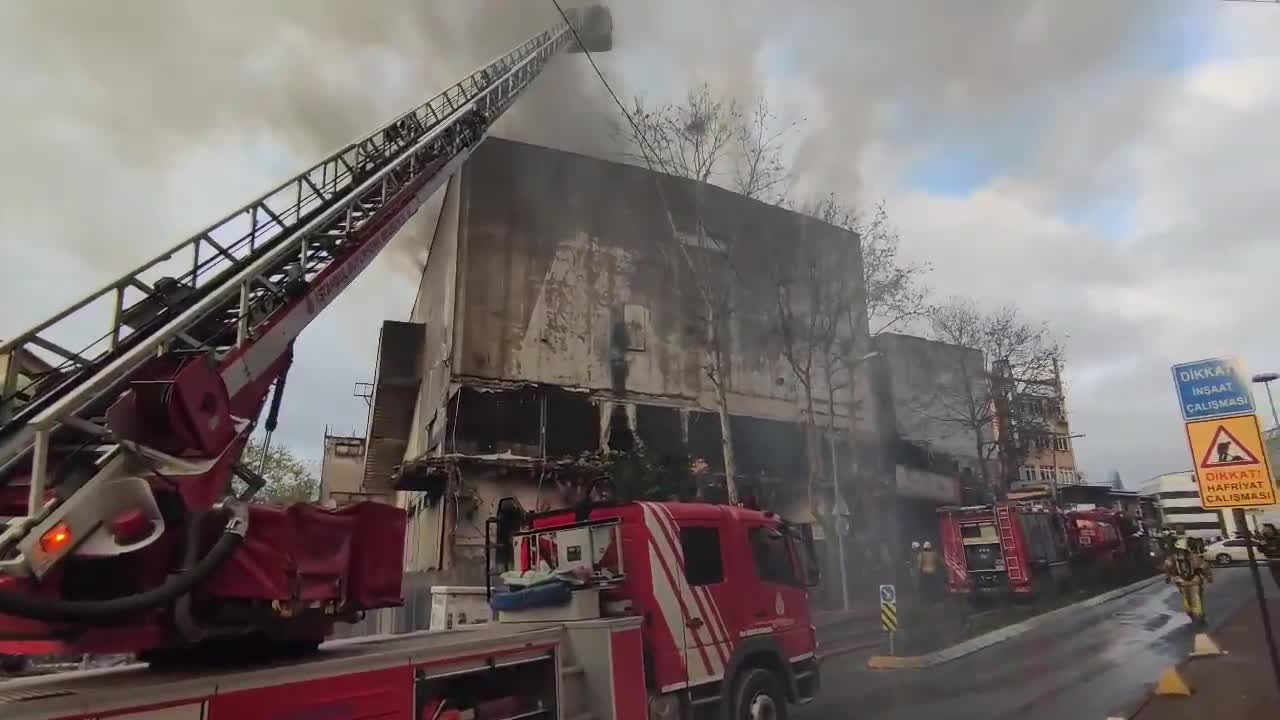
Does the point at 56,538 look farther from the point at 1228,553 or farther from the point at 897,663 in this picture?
the point at 1228,553

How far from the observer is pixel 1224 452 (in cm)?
641

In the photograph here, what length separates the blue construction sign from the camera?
638 cm

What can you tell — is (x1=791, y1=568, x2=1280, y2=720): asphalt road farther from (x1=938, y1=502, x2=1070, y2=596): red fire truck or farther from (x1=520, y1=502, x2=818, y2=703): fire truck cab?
(x1=938, y1=502, x2=1070, y2=596): red fire truck

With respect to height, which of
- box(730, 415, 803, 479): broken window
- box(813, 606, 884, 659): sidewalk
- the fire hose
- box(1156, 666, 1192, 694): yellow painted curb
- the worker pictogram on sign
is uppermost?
box(730, 415, 803, 479): broken window

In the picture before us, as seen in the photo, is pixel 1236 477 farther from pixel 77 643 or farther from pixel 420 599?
pixel 420 599

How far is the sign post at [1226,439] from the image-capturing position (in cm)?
615

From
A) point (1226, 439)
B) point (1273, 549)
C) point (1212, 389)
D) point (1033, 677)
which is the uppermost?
point (1212, 389)

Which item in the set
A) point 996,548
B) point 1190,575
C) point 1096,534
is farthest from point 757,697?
point 1096,534

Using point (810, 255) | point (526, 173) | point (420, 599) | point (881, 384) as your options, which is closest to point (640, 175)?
point (526, 173)

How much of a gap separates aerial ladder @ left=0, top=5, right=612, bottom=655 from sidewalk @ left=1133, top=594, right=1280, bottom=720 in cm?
820

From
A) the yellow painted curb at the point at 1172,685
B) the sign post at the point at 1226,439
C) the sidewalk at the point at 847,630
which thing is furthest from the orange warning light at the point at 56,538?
the sidewalk at the point at 847,630

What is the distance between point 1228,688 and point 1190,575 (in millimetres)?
6683

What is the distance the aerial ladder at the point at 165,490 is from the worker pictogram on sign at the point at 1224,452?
7154mm

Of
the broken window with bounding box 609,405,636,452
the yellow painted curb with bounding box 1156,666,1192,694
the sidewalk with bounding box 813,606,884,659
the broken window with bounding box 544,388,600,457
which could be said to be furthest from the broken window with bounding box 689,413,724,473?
the yellow painted curb with bounding box 1156,666,1192,694
